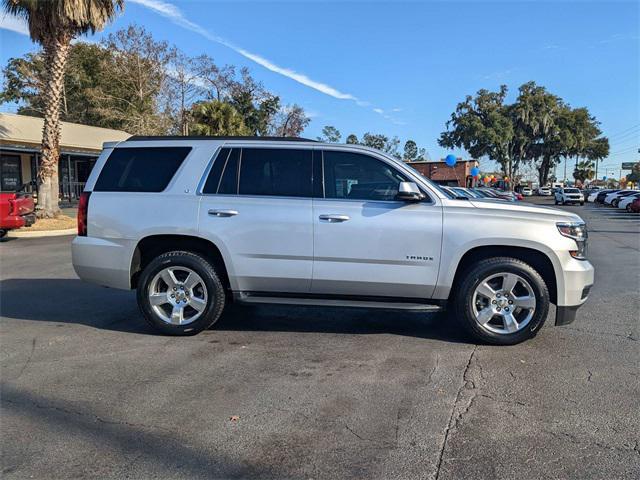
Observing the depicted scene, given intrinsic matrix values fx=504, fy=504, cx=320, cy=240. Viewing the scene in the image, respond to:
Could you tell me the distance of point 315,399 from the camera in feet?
12.6

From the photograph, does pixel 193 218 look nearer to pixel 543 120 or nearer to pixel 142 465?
pixel 142 465

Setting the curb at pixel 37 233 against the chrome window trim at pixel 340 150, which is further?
the curb at pixel 37 233

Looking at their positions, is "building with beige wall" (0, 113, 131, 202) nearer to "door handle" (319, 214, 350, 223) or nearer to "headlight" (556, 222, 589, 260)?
"door handle" (319, 214, 350, 223)

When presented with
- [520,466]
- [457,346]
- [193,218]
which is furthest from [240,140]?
[520,466]

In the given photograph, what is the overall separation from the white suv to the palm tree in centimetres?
1422

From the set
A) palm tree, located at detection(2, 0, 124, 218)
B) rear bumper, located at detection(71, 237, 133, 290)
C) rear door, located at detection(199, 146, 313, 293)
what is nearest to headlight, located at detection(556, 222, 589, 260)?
rear door, located at detection(199, 146, 313, 293)

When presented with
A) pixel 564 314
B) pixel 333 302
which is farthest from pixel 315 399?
pixel 564 314

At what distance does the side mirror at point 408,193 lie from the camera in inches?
195

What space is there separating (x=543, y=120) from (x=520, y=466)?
73671mm

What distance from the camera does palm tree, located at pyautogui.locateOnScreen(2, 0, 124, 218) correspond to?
54.4ft

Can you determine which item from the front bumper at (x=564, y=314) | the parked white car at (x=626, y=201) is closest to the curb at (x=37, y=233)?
the front bumper at (x=564, y=314)

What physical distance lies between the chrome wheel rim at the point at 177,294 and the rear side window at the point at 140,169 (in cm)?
96

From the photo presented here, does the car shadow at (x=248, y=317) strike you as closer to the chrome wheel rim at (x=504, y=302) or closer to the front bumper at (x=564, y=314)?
the chrome wheel rim at (x=504, y=302)

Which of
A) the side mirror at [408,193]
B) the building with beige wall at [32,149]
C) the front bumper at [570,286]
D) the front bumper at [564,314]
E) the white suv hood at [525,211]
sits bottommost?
the front bumper at [564,314]
